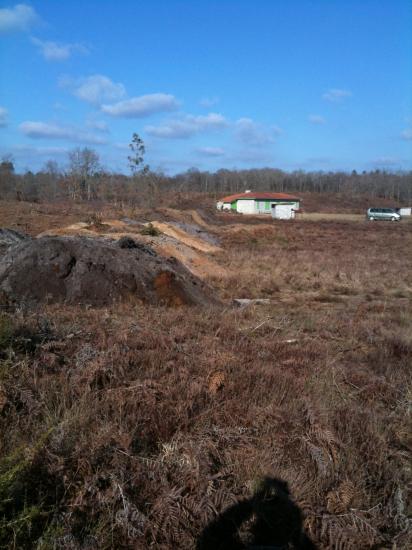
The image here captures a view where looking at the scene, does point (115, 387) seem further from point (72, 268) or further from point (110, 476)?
point (72, 268)

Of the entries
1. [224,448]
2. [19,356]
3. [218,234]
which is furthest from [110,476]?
[218,234]

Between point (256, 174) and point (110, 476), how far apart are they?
147m

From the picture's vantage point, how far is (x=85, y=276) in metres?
8.55

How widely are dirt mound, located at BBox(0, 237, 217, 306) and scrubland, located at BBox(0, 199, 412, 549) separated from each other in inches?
85.9

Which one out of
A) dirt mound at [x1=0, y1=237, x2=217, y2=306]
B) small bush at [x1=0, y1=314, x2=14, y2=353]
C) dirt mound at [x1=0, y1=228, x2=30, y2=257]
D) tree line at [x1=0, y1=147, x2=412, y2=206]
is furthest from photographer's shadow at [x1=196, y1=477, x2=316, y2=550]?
tree line at [x1=0, y1=147, x2=412, y2=206]

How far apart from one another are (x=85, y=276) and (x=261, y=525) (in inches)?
247

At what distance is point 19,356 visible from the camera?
4039 mm

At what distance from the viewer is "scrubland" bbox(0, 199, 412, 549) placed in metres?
2.75

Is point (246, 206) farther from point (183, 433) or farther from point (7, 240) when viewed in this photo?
point (183, 433)

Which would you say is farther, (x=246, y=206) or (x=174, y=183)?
(x=174, y=183)

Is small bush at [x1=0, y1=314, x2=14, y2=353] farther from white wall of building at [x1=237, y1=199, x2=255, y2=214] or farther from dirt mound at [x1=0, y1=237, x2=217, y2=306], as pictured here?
white wall of building at [x1=237, y1=199, x2=255, y2=214]

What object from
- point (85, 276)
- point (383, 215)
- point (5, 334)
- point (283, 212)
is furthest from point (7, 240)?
point (383, 215)

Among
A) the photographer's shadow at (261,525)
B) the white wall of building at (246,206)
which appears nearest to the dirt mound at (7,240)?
the photographer's shadow at (261,525)

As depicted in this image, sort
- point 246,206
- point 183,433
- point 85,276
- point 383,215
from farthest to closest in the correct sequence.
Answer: point 246,206, point 383,215, point 85,276, point 183,433
